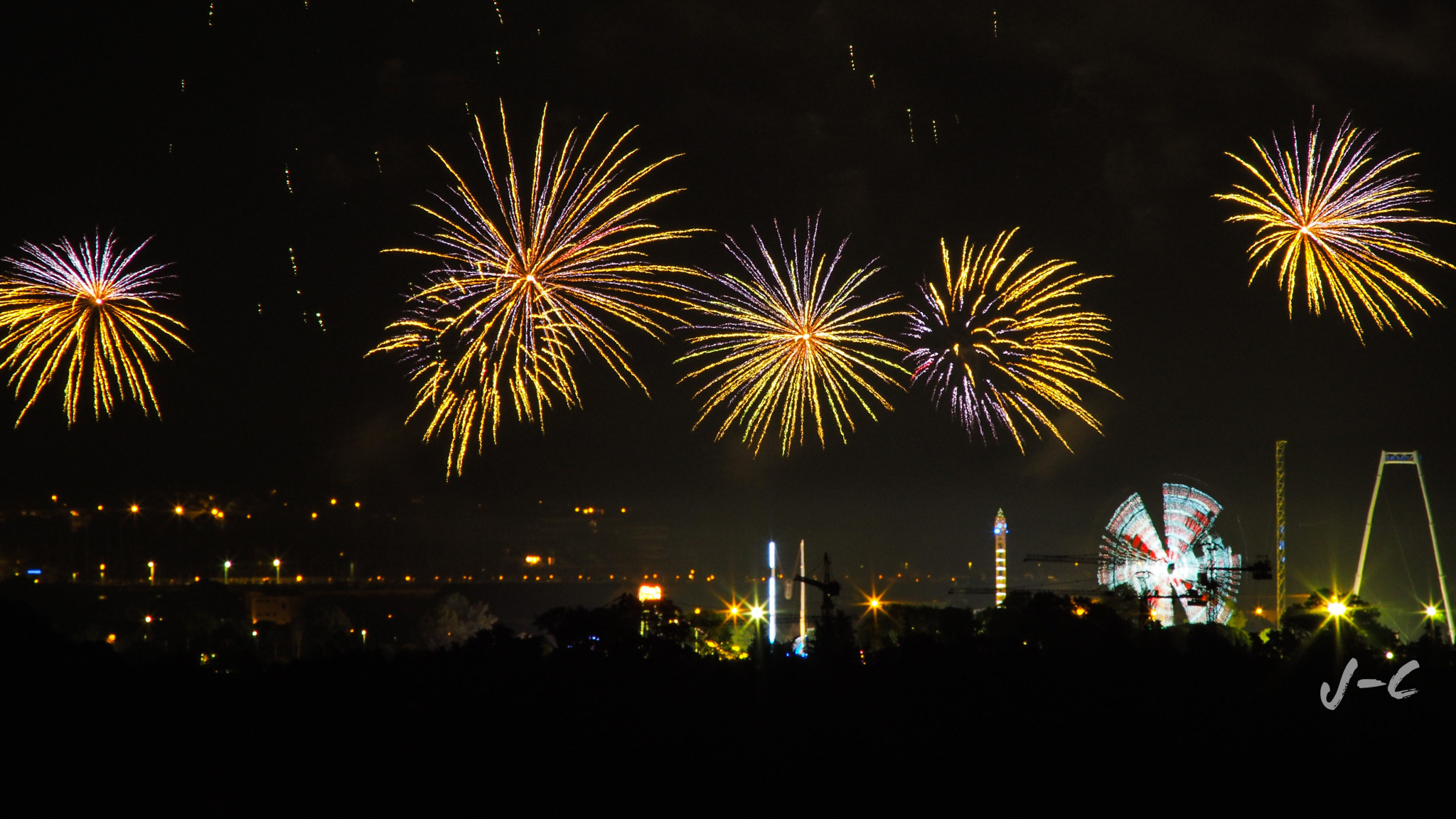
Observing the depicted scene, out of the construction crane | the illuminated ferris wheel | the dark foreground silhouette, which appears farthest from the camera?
the illuminated ferris wheel

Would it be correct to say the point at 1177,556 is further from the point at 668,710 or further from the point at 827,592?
the point at 668,710

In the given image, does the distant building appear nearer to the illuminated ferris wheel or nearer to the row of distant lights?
the row of distant lights

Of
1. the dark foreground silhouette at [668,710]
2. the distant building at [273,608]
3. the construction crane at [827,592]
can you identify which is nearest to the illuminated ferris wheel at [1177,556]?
the construction crane at [827,592]

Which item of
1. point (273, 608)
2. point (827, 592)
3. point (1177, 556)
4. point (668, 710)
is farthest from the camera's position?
point (273, 608)

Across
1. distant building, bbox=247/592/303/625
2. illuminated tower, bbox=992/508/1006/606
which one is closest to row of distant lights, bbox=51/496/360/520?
distant building, bbox=247/592/303/625

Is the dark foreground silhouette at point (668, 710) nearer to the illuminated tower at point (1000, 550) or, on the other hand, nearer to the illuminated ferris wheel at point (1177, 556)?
the illuminated ferris wheel at point (1177, 556)

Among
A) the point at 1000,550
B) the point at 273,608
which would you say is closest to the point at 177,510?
the point at 273,608

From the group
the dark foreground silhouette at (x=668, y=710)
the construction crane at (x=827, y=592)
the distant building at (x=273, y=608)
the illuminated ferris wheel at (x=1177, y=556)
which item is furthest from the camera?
the distant building at (x=273, y=608)

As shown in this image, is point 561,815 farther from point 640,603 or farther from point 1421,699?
point 640,603

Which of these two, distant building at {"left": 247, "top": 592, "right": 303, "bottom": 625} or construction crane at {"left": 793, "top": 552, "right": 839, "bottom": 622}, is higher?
construction crane at {"left": 793, "top": 552, "right": 839, "bottom": 622}
